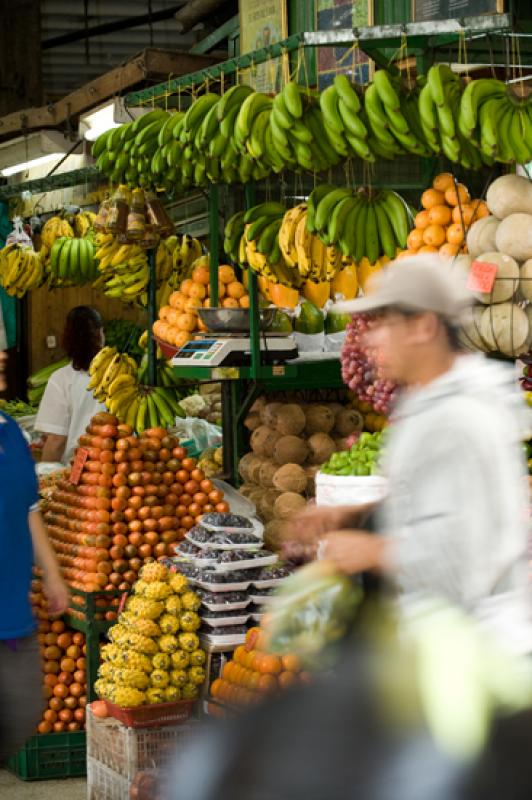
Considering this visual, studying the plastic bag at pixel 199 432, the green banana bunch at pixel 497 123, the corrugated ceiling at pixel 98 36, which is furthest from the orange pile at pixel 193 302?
the corrugated ceiling at pixel 98 36

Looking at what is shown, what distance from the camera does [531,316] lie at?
480 centimetres

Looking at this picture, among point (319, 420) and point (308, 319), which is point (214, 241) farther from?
point (319, 420)

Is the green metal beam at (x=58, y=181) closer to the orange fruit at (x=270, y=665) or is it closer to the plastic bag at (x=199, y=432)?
the plastic bag at (x=199, y=432)

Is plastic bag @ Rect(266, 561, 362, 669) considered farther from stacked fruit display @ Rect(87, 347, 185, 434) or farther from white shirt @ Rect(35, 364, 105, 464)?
white shirt @ Rect(35, 364, 105, 464)

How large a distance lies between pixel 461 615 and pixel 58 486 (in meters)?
3.90

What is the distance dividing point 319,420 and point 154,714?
259cm

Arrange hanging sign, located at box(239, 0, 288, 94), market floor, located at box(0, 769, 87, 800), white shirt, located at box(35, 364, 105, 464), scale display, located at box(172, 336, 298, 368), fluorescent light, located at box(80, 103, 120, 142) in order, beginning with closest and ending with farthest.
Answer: market floor, located at box(0, 769, 87, 800)
scale display, located at box(172, 336, 298, 368)
white shirt, located at box(35, 364, 105, 464)
fluorescent light, located at box(80, 103, 120, 142)
hanging sign, located at box(239, 0, 288, 94)

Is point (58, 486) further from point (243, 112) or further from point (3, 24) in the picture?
point (3, 24)

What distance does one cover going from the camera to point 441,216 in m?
5.14

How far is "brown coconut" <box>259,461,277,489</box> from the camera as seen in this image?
22.3ft

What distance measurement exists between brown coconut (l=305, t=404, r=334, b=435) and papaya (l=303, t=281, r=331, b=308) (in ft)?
2.36

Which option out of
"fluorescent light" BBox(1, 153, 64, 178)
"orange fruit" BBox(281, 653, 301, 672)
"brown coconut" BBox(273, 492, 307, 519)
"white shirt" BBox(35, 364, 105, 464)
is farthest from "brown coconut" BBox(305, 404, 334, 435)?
"fluorescent light" BBox(1, 153, 64, 178)

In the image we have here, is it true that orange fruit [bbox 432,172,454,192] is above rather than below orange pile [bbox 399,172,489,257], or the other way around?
above

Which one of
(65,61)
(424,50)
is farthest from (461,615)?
(65,61)
